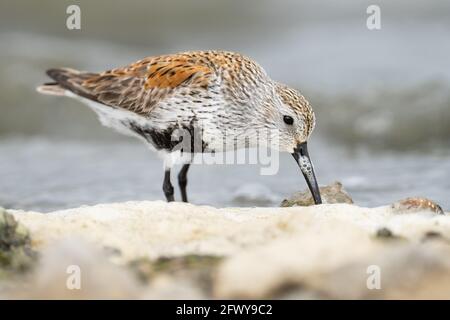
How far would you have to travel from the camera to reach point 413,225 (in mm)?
5852

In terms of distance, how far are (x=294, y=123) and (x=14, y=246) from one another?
12.6ft

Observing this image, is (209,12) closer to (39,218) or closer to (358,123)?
(358,123)

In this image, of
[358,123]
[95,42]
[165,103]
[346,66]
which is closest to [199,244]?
[165,103]

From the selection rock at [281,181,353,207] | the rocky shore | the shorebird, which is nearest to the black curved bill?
the shorebird

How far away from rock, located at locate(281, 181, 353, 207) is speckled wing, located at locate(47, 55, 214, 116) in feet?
4.94

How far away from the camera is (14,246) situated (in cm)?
546

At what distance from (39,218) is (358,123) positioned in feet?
31.4

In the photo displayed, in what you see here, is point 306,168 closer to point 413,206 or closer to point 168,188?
point 168,188

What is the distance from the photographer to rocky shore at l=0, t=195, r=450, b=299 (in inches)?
188

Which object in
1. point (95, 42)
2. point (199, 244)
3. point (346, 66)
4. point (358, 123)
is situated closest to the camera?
point (199, 244)

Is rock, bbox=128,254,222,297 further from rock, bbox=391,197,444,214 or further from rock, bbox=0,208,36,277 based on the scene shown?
rock, bbox=391,197,444,214

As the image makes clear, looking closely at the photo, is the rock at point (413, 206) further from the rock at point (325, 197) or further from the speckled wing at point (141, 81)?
the speckled wing at point (141, 81)

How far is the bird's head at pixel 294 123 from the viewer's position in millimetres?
8414

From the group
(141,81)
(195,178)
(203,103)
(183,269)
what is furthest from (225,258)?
(195,178)
